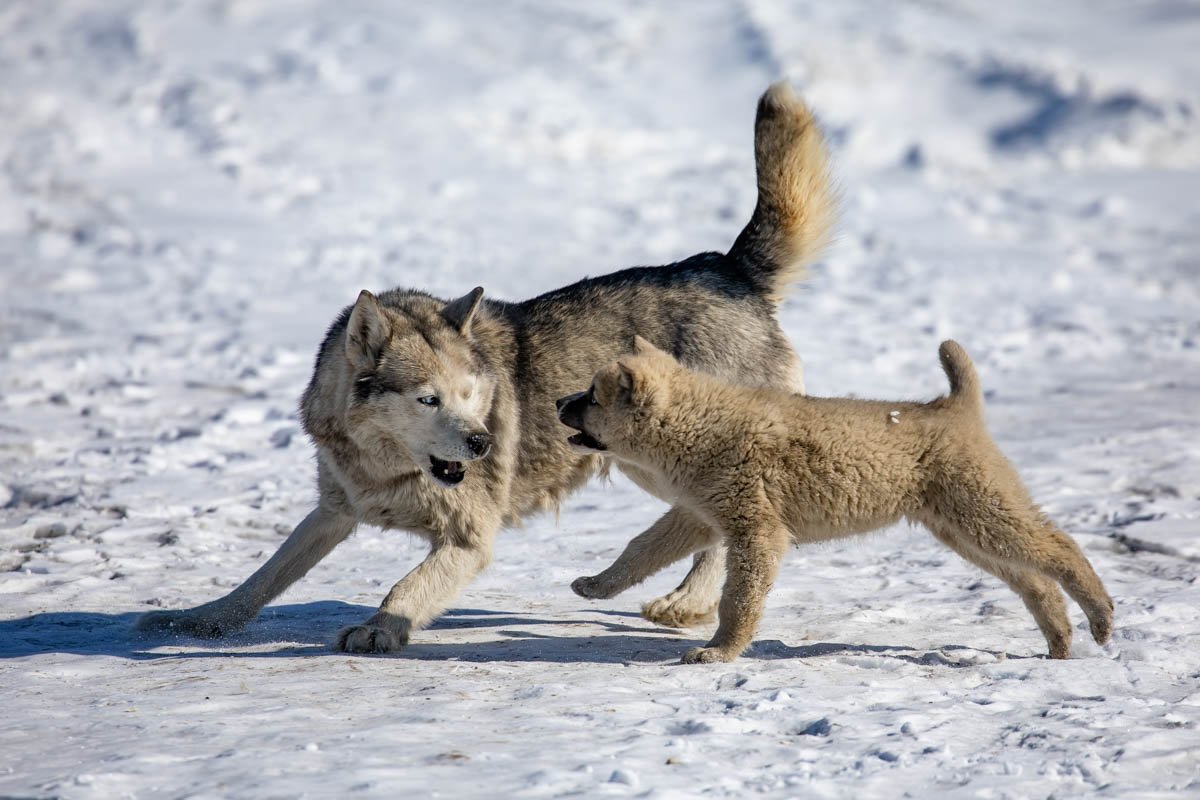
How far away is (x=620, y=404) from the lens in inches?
203

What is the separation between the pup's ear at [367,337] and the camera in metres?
5.47

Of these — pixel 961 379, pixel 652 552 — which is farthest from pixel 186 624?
pixel 961 379

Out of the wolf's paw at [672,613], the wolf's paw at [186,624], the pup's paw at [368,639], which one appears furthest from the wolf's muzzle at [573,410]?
the wolf's paw at [186,624]

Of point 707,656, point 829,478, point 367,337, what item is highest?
point 367,337

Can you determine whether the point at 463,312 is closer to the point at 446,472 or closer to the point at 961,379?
the point at 446,472

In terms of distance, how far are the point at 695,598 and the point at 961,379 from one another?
1.55m

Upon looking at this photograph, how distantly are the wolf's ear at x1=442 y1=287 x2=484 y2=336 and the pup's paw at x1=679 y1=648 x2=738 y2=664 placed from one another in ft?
6.01

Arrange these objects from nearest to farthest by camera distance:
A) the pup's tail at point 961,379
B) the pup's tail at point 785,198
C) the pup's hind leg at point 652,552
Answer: the pup's tail at point 961,379 < the pup's hind leg at point 652,552 < the pup's tail at point 785,198

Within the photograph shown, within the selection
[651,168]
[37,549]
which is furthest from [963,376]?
[651,168]

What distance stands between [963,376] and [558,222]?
11243mm

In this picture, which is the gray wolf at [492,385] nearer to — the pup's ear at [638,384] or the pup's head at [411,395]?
the pup's head at [411,395]

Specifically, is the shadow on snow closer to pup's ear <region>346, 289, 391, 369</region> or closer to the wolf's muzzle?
the wolf's muzzle

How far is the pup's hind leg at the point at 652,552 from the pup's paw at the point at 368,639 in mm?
808

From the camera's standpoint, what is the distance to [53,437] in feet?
28.0
